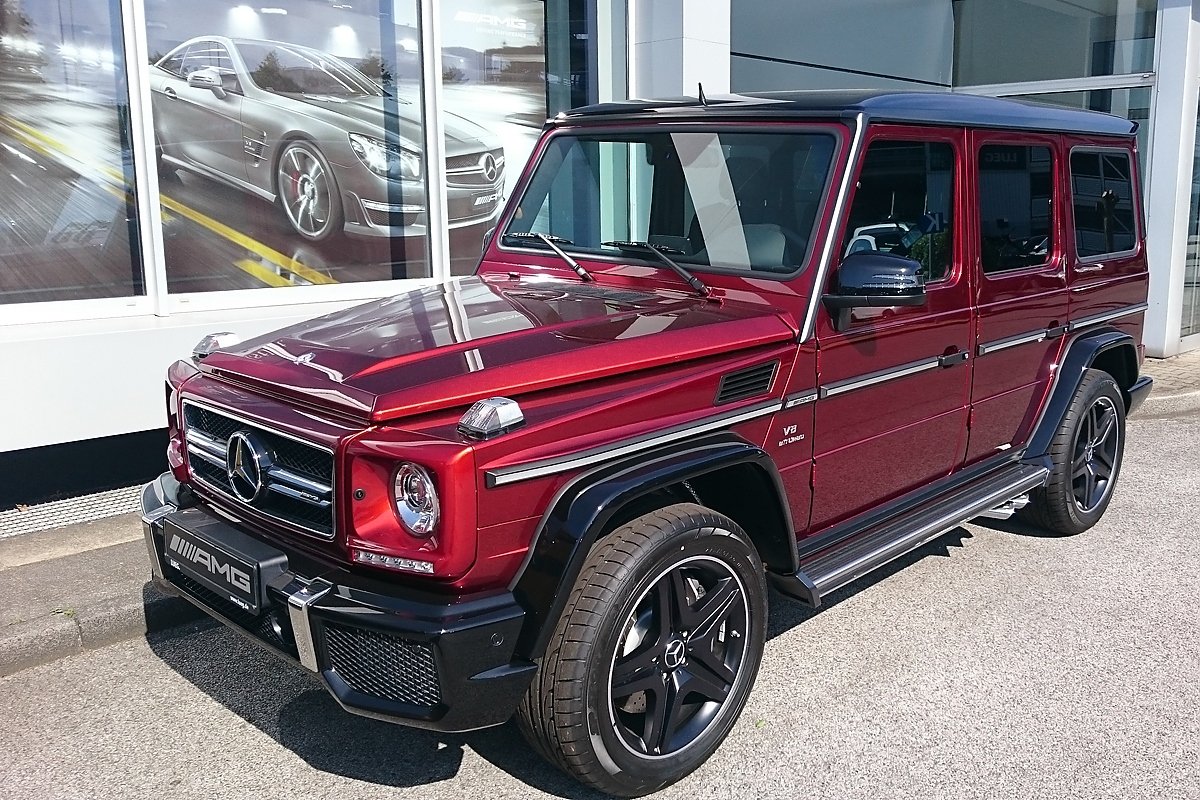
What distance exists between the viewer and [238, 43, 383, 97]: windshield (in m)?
6.84

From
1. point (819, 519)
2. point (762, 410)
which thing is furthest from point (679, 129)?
point (819, 519)

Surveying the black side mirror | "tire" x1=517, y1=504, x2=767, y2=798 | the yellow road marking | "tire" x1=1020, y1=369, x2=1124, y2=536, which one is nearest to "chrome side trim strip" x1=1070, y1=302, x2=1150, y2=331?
"tire" x1=1020, y1=369, x2=1124, y2=536

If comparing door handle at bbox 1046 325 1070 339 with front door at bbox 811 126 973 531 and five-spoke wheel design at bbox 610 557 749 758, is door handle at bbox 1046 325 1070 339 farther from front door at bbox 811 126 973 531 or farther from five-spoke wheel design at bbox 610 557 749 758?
five-spoke wheel design at bbox 610 557 749 758

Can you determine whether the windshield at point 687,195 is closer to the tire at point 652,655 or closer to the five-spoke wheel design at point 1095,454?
the tire at point 652,655

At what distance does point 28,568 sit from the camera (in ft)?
15.4

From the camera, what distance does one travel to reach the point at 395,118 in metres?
7.54

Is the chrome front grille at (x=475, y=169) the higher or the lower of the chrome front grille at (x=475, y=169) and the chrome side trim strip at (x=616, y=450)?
the higher

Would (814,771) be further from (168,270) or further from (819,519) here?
(168,270)

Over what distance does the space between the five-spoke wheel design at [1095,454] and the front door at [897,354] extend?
1222 mm

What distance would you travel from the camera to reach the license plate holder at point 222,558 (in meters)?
2.91

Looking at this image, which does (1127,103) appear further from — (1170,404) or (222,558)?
(222,558)

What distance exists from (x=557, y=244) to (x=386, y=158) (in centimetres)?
A: 373

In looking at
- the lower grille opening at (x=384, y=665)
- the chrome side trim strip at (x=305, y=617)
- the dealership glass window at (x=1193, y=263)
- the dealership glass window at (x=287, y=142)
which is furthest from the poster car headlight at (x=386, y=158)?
the dealership glass window at (x=1193, y=263)

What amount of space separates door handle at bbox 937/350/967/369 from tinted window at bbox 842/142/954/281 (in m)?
0.31
